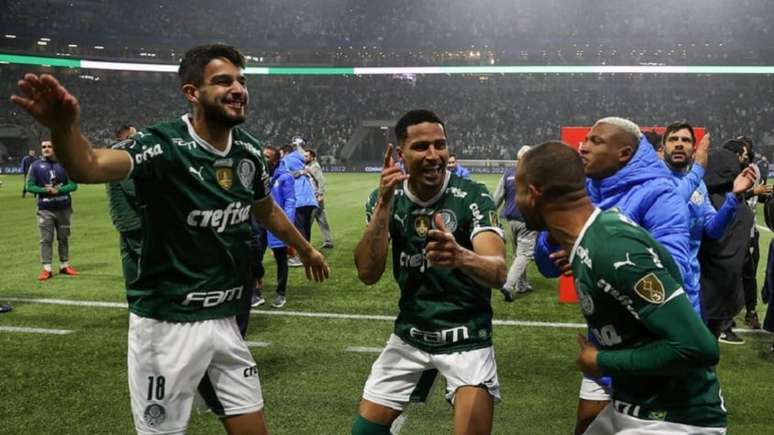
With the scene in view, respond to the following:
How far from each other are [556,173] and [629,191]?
6.07 ft

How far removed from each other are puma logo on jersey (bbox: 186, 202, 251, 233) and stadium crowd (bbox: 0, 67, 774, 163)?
50.7 m

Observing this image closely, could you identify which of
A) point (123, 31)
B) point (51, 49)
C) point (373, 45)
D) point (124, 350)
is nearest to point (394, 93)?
point (373, 45)

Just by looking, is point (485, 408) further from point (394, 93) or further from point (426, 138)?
point (394, 93)

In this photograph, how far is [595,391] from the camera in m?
4.17

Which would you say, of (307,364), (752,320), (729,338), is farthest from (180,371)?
(752,320)

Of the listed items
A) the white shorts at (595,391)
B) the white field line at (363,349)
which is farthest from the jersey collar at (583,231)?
the white field line at (363,349)

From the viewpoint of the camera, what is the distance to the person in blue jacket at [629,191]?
407 centimetres

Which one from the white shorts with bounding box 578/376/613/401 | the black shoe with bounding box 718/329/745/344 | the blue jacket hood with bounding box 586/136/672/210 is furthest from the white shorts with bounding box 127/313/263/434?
the black shoe with bounding box 718/329/745/344

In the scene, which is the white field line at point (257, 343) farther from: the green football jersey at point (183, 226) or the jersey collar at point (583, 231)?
the jersey collar at point (583, 231)

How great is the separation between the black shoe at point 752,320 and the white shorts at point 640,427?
716 centimetres

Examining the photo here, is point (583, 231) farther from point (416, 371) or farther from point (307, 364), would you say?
point (307, 364)

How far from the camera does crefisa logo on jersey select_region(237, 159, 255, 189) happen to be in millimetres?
3744

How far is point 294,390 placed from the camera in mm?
6312

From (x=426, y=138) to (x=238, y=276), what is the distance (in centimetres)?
133
